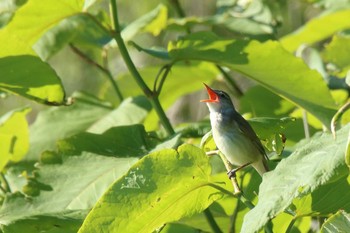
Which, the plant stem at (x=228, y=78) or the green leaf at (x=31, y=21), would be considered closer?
the green leaf at (x=31, y=21)

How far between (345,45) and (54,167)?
4.86 feet

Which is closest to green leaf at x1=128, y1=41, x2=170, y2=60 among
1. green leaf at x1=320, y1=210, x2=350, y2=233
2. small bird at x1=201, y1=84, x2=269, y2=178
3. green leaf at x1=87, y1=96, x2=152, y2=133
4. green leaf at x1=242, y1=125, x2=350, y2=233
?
small bird at x1=201, y1=84, x2=269, y2=178

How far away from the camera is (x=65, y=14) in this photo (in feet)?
11.0

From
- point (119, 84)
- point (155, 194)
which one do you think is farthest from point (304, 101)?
point (119, 84)

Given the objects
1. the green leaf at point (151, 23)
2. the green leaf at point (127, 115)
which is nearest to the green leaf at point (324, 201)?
the green leaf at point (127, 115)

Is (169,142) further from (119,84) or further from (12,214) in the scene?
(119,84)

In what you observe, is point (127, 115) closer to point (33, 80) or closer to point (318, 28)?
point (33, 80)

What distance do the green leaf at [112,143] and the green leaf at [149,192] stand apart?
0.65 meters

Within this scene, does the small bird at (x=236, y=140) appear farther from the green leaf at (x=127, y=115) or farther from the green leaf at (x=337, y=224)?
the green leaf at (x=337, y=224)

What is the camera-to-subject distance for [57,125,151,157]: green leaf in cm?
315

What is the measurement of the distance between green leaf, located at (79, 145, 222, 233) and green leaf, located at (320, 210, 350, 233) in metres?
0.40

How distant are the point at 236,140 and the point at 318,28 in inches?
47.5

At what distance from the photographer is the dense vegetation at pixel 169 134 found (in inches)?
96.2

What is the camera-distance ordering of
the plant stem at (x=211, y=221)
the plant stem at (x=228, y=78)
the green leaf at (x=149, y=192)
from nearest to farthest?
the green leaf at (x=149, y=192)
the plant stem at (x=211, y=221)
the plant stem at (x=228, y=78)
